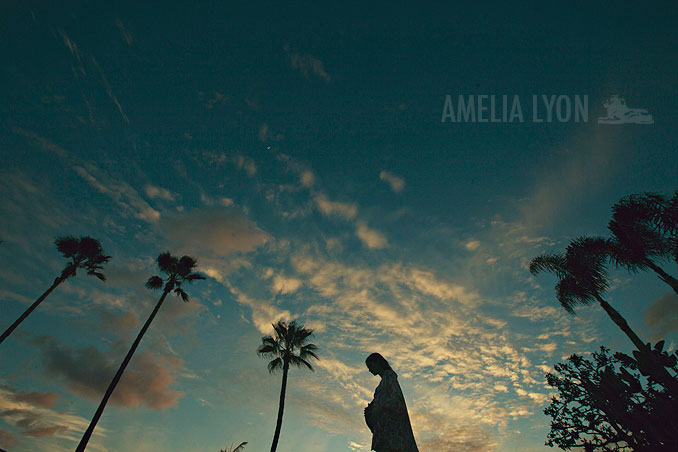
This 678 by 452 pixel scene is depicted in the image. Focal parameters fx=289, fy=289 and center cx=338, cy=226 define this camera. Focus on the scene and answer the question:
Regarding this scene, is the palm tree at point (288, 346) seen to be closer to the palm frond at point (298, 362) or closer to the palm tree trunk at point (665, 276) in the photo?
the palm frond at point (298, 362)

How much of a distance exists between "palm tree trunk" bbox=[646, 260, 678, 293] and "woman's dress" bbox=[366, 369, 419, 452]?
15.3 metres

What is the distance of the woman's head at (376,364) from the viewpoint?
9.28 m

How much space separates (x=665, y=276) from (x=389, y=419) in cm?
1660

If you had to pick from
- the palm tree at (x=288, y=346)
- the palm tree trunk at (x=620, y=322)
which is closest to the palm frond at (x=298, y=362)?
the palm tree at (x=288, y=346)

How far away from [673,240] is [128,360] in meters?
32.5

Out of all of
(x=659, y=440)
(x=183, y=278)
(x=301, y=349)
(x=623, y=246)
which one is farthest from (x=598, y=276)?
(x=183, y=278)

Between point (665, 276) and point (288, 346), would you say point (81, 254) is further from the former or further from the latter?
point (665, 276)

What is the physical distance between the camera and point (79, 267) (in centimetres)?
2430

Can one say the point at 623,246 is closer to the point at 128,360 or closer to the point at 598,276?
the point at 598,276

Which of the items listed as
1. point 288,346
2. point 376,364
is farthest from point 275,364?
point 376,364

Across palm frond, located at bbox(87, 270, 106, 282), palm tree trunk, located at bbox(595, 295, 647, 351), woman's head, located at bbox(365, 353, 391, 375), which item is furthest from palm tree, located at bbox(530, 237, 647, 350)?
palm frond, located at bbox(87, 270, 106, 282)

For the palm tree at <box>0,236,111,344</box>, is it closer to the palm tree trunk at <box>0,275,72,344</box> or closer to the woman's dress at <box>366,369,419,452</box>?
the palm tree trunk at <box>0,275,72,344</box>

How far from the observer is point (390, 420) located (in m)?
7.52

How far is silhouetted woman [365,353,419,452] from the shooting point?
7137mm
